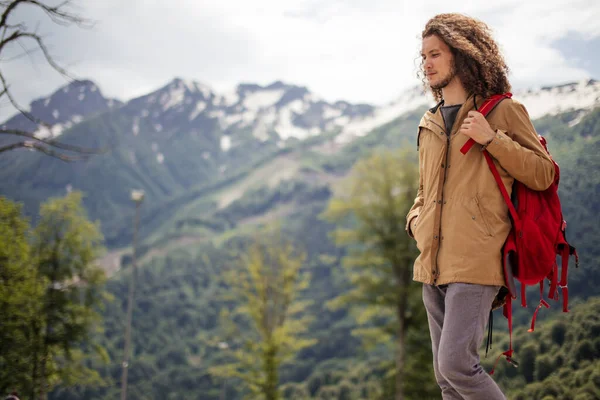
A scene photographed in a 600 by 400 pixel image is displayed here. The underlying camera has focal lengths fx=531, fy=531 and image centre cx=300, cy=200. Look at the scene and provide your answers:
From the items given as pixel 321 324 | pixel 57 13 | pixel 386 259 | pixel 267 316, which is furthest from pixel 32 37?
pixel 321 324

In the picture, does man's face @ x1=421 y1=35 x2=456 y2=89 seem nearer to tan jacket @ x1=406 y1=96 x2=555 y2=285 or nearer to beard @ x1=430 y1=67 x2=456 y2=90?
beard @ x1=430 y1=67 x2=456 y2=90

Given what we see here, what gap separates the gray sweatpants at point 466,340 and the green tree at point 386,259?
46.7ft

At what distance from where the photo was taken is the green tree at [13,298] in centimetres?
870

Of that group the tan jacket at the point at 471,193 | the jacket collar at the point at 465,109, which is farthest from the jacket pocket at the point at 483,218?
the jacket collar at the point at 465,109

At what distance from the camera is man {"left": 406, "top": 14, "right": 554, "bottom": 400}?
2291 mm

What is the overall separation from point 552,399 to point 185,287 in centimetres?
15031

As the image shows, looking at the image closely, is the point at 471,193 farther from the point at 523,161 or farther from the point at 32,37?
the point at 32,37

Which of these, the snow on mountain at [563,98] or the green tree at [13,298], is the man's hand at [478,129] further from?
the green tree at [13,298]

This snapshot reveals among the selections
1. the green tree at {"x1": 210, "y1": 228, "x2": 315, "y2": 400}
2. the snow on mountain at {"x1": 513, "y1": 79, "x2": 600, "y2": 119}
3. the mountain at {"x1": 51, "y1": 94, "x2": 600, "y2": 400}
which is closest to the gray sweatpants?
the mountain at {"x1": 51, "y1": 94, "x2": 600, "y2": 400}

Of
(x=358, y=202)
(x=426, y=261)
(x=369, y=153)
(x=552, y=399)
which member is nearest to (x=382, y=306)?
(x=358, y=202)

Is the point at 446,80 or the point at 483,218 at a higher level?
the point at 446,80

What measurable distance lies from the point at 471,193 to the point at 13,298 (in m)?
8.92

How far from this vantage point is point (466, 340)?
2281mm

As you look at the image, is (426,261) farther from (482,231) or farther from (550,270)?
(550,270)
